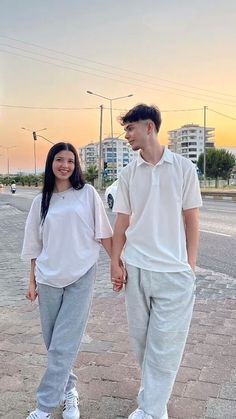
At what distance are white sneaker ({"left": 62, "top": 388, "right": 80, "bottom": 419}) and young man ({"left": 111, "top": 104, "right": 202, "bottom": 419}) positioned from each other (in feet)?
1.28

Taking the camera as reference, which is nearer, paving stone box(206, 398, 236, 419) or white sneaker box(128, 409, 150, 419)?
white sneaker box(128, 409, 150, 419)

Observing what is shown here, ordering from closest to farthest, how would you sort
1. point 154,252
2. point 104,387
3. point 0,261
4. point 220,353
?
point 154,252 < point 104,387 < point 220,353 < point 0,261

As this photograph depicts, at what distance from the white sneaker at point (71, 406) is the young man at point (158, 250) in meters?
0.39

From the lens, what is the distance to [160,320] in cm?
257

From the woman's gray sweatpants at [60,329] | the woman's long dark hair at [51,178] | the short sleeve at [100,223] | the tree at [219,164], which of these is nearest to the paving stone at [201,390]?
the woman's gray sweatpants at [60,329]

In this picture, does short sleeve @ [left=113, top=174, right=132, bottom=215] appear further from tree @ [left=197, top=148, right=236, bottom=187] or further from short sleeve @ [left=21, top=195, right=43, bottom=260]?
tree @ [left=197, top=148, right=236, bottom=187]

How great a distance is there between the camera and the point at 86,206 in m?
2.77

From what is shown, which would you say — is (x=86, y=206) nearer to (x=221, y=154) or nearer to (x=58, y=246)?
(x=58, y=246)

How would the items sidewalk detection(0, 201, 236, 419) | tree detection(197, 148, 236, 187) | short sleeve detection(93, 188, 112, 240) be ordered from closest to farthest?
1. short sleeve detection(93, 188, 112, 240)
2. sidewalk detection(0, 201, 236, 419)
3. tree detection(197, 148, 236, 187)

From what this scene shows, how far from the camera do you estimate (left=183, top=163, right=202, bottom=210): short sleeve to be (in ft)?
8.50

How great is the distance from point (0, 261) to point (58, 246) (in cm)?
611

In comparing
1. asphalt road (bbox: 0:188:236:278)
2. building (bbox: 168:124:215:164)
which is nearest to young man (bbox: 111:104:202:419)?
asphalt road (bbox: 0:188:236:278)

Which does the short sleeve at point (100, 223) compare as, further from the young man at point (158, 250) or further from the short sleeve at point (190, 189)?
the short sleeve at point (190, 189)

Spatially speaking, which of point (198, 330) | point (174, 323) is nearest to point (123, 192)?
point (174, 323)
